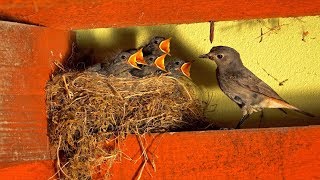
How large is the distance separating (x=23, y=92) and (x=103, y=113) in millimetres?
428

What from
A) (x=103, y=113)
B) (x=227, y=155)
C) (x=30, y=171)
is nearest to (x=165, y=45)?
(x=103, y=113)

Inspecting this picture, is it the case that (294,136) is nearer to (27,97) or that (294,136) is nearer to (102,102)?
(102,102)

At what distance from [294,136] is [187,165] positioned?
481 millimetres

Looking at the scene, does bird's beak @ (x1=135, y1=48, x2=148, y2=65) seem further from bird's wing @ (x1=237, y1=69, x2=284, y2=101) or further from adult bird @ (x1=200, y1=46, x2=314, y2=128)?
bird's wing @ (x1=237, y1=69, x2=284, y2=101)

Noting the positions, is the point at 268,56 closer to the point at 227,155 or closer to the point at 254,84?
the point at 254,84

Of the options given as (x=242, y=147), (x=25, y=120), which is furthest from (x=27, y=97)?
(x=242, y=147)

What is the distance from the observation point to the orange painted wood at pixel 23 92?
2.79 m

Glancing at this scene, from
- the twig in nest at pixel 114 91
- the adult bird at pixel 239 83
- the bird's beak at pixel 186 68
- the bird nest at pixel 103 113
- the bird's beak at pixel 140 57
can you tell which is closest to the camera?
the bird nest at pixel 103 113

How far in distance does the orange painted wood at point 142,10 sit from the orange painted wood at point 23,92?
0.09m

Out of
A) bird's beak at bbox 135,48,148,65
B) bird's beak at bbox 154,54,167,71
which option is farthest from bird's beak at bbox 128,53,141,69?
bird's beak at bbox 154,54,167,71

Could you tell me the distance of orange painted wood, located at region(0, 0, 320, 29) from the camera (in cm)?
272

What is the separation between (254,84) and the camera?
3.44 metres

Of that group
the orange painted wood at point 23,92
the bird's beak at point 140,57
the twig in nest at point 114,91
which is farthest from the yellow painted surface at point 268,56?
the orange painted wood at point 23,92

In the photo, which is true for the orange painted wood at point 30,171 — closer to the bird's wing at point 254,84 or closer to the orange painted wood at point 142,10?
the orange painted wood at point 142,10
